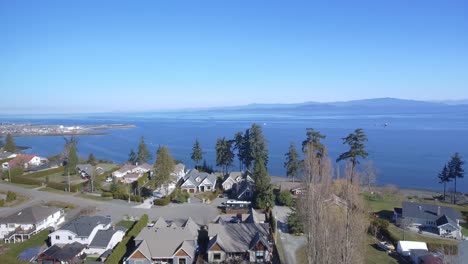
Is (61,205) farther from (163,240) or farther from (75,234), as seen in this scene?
(163,240)

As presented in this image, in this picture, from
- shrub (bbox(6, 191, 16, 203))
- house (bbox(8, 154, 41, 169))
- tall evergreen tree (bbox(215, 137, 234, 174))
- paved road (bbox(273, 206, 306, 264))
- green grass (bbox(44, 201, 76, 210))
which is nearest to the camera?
paved road (bbox(273, 206, 306, 264))

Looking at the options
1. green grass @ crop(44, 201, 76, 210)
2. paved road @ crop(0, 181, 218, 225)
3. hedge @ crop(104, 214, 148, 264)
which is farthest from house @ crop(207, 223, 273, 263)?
green grass @ crop(44, 201, 76, 210)

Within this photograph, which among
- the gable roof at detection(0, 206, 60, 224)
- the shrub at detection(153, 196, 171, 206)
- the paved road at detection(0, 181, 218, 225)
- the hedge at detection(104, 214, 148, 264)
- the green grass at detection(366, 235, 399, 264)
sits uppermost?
the gable roof at detection(0, 206, 60, 224)

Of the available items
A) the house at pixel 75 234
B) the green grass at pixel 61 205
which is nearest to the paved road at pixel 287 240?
the house at pixel 75 234

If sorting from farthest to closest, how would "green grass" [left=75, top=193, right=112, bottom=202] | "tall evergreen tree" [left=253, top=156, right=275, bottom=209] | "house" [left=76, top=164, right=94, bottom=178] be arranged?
"house" [left=76, top=164, right=94, bottom=178] < "green grass" [left=75, top=193, right=112, bottom=202] < "tall evergreen tree" [left=253, top=156, right=275, bottom=209]

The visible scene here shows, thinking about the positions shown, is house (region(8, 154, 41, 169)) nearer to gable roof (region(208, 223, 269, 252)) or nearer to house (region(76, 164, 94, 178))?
house (region(76, 164, 94, 178))

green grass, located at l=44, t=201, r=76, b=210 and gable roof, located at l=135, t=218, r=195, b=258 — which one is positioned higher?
gable roof, located at l=135, t=218, r=195, b=258

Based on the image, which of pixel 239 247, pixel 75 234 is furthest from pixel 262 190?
pixel 75 234
